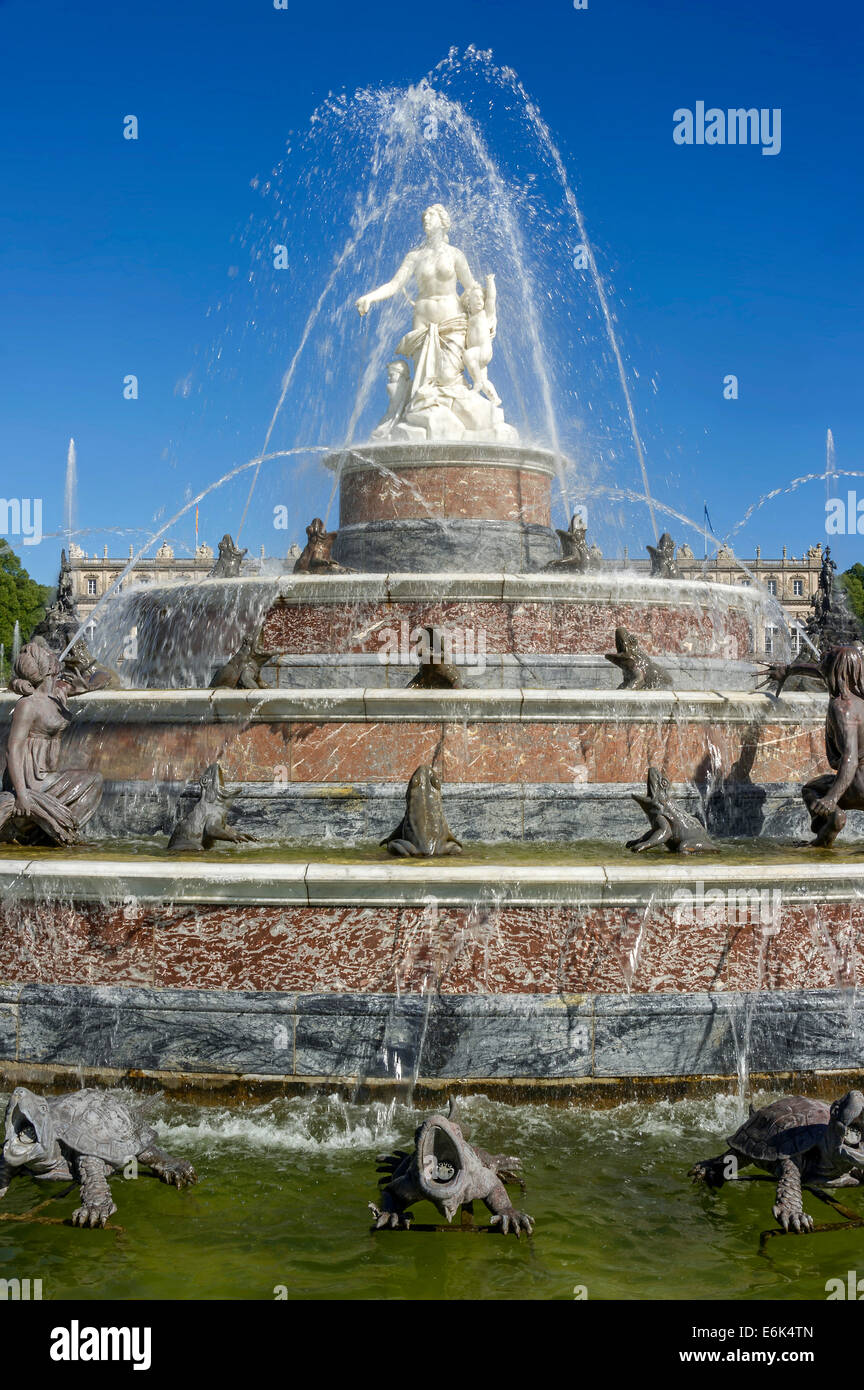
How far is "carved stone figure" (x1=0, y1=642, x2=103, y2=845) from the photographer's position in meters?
8.31

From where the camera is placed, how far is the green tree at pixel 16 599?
221 feet

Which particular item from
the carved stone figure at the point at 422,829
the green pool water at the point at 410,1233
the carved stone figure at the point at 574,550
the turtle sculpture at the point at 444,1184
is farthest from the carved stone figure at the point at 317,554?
the turtle sculpture at the point at 444,1184

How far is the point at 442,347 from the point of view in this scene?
16750 millimetres

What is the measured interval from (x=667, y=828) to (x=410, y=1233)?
3.57 meters

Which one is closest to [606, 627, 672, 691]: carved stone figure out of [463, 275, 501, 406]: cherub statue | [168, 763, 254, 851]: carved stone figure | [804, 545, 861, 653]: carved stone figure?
[168, 763, 254, 851]: carved stone figure

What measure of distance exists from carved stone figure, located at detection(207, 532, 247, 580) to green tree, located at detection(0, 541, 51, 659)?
2128 inches

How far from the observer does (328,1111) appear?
662cm

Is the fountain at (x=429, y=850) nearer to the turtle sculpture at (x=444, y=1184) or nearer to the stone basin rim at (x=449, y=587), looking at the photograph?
the stone basin rim at (x=449, y=587)

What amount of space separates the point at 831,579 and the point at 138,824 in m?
22.4

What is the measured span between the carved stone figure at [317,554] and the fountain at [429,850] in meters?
0.04

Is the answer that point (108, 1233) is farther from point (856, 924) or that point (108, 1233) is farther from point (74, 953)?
point (856, 924)

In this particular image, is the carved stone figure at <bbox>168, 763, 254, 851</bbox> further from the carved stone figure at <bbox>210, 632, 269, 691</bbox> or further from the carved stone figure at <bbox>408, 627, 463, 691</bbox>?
the carved stone figure at <bbox>408, 627, 463, 691</bbox>
